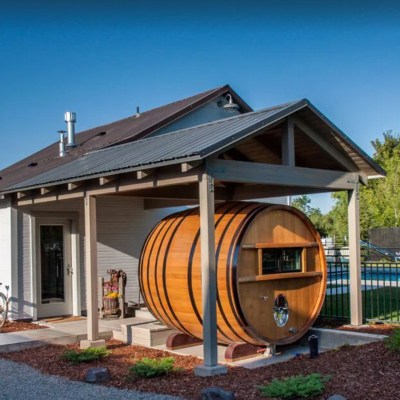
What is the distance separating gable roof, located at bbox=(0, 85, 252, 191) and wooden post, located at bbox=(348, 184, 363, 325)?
18.2 ft

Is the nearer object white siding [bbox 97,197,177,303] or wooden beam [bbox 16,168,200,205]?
wooden beam [bbox 16,168,200,205]

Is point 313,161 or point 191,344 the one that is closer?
point 191,344

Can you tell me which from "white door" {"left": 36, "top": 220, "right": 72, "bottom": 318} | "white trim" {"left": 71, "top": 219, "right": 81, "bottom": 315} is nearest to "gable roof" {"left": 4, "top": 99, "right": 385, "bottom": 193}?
"white door" {"left": 36, "top": 220, "right": 72, "bottom": 318}

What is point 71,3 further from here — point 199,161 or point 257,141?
point 199,161

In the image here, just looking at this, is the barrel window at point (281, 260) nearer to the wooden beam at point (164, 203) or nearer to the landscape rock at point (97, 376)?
the landscape rock at point (97, 376)

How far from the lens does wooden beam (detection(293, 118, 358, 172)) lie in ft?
30.9

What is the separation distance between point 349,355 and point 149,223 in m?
7.09

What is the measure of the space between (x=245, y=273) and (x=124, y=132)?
25.6ft

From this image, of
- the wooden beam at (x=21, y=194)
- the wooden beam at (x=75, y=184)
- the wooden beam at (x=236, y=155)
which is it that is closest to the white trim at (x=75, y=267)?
the wooden beam at (x=21, y=194)

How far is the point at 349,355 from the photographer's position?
8.10m

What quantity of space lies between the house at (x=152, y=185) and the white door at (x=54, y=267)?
0.9 inches

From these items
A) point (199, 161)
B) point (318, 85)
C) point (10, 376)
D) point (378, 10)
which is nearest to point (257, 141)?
point (199, 161)

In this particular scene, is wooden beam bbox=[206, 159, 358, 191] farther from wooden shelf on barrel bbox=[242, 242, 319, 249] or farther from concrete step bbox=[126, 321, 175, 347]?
concrete step bbox=[126, 321, 175, 347]

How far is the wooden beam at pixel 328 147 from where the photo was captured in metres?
9.43
